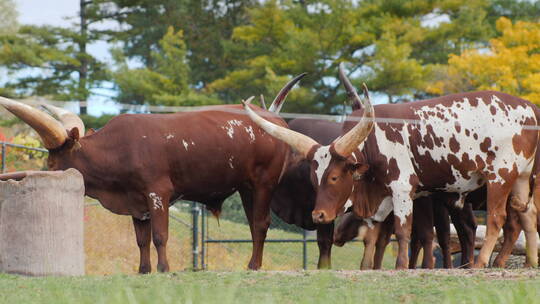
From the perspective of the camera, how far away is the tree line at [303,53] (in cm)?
2345

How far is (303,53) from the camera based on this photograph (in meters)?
23.5

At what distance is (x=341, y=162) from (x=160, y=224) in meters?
1.79

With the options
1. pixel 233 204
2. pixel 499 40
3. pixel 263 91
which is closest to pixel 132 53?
pixel 263 91

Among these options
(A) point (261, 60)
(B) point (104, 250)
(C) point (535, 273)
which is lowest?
(B) point (104, 250)

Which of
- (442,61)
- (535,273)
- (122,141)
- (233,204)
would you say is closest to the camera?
(535,273)

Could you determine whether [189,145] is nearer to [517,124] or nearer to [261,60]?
[517,124]

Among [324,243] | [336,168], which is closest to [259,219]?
[324,243]

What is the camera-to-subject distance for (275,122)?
372 inches

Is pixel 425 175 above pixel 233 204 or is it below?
above

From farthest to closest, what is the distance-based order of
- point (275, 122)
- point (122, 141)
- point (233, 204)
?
1. point (233, 204)
2. point (275, 122)
3. point (122, 141)

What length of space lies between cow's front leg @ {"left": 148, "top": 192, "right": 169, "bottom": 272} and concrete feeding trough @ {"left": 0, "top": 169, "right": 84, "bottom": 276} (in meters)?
0.81

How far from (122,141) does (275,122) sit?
1726 mm

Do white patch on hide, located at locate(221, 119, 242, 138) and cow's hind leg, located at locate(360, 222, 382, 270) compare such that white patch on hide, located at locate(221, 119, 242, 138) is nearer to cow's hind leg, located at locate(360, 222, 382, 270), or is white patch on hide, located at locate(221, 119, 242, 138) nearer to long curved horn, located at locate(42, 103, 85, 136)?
long curved horn, located at locate(42, 103, 85, 136)

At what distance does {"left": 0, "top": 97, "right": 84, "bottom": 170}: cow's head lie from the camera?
329 inches
